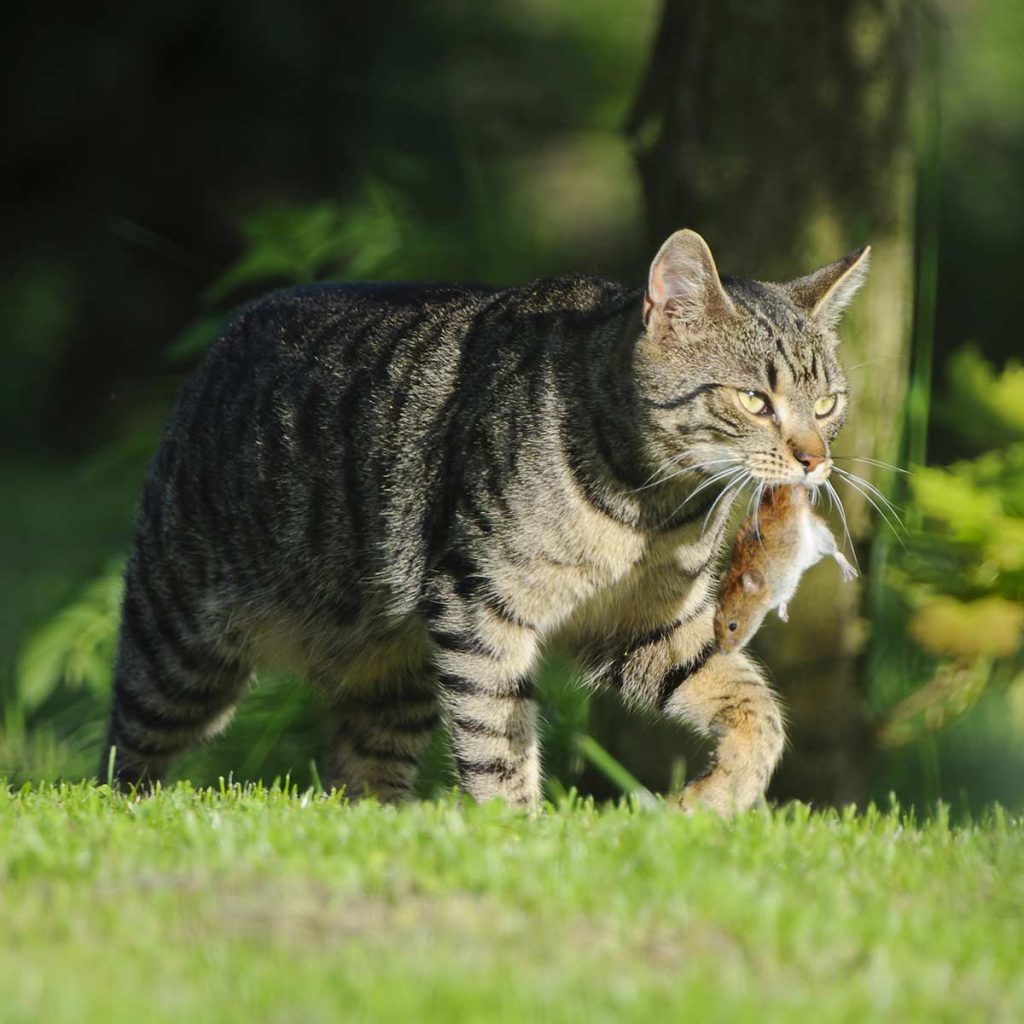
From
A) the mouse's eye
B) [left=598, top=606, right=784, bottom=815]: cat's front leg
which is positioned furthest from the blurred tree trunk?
the mouse's eye

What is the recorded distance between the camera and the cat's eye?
14.1ft

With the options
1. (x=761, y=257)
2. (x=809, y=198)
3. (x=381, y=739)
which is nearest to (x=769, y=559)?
(x=381, y=739)

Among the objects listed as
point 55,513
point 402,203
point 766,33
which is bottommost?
point 55,513

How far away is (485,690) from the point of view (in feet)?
14.2

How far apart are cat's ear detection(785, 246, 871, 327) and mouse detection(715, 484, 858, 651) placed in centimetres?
53

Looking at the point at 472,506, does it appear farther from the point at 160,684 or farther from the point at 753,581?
the point at 160,684

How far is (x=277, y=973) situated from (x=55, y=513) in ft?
35.4

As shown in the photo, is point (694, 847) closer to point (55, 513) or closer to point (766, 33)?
point (766, 33)

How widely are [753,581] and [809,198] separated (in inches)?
77.2

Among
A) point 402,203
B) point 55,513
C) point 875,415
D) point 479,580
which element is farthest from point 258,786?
point 55,513

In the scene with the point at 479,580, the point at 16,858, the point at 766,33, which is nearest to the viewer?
the point at 16,858

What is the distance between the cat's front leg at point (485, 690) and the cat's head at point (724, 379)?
60 centimetres

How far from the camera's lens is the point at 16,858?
3.27m

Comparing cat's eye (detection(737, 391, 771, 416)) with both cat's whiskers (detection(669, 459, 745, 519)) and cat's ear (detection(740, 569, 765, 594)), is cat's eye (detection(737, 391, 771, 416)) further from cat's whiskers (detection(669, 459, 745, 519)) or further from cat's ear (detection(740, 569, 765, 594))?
cat's ear (detection(740, 569, 765, 594))
